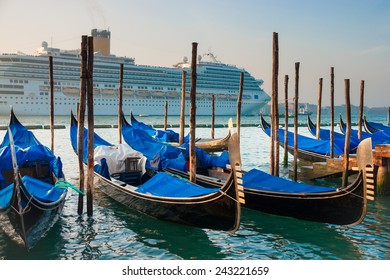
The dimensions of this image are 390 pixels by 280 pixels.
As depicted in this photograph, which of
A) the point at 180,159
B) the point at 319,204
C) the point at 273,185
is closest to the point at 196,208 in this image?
the point at 273,185

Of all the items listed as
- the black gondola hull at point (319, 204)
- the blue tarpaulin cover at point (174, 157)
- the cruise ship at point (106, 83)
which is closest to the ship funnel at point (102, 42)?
the cruise ship at point (106, 83)

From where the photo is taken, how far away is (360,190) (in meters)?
5.69

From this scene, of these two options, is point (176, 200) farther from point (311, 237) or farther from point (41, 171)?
point (41, 171)

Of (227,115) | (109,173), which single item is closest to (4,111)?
(227,115)

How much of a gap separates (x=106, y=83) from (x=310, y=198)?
40048 millimetres

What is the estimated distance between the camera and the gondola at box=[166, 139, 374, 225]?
5725 mm

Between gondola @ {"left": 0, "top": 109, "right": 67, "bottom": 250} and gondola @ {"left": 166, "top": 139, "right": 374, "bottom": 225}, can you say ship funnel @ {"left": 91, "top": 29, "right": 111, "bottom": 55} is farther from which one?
gondola @ {"left": 166, "top": 139, "right": 374, "bottom": 225}

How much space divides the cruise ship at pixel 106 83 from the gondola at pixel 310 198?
32374mm

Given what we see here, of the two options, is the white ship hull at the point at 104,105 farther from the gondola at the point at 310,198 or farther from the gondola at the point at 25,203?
the gondola at the point at 310,198

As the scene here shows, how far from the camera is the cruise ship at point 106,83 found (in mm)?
41344

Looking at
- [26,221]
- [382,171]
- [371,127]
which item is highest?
[371,127]

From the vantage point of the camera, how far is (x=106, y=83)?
4434cm

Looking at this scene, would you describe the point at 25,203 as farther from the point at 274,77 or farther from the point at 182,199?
the point at 274,77

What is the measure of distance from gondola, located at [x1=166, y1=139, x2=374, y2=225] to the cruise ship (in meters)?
32.4
